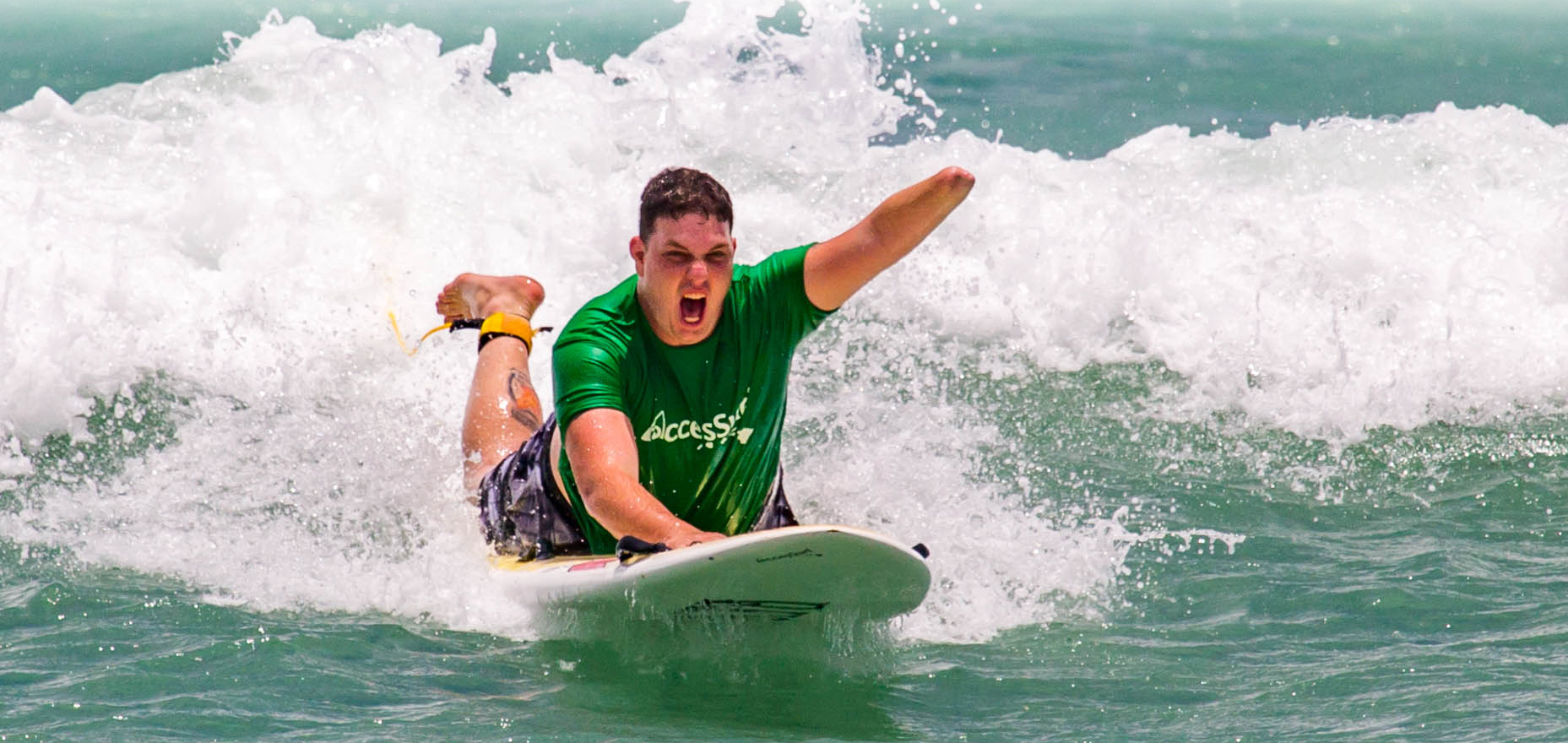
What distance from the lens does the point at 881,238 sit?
4.39 meters

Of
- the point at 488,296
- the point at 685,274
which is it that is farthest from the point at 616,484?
the point at 488,296

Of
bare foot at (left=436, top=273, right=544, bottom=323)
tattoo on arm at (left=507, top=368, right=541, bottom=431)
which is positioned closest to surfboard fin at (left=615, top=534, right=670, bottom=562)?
tattoo on arm at (left=507, top=368, right=541, bottom=431)

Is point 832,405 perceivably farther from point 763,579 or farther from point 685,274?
point 763,579

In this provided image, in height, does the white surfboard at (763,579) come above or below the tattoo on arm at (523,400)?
below

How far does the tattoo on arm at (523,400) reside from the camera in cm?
605

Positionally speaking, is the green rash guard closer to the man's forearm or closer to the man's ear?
the man's ear

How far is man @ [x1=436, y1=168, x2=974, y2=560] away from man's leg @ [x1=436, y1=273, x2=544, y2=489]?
915mm

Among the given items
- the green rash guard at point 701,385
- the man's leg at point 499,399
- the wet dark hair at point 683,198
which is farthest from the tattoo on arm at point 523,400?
the wet dark hair at point 683,198

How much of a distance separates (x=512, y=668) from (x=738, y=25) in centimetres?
757

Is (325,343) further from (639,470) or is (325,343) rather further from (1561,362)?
(1561,362)

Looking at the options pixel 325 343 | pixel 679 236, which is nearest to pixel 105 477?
pixel 325 343

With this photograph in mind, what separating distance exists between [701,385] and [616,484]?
461mm

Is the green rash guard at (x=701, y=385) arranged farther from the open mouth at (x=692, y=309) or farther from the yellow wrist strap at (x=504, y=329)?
the yellow wrist strap at (x=504, y=329)

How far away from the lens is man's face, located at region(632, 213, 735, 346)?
430cm
